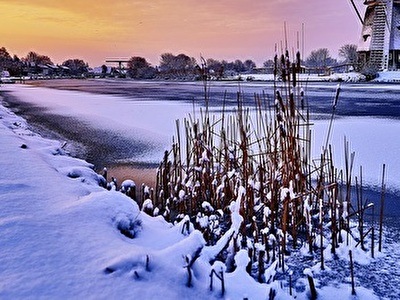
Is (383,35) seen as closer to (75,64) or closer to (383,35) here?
Answer: (383,35)

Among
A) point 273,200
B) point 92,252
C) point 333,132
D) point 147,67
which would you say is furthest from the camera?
point 147,67

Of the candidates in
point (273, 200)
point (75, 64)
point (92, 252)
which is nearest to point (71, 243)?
point (92, 252)

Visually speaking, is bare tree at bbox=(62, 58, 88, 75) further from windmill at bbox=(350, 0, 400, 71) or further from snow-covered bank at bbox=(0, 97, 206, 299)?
snow-covered bank at bbox=(0, 97, 206, 299)

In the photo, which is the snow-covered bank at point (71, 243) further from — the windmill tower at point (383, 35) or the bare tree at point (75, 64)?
the bare tree at point (75, 64)

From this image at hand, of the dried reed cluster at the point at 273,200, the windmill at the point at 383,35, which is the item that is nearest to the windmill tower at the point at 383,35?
the windmill at the point at 383,35

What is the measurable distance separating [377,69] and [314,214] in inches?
1204

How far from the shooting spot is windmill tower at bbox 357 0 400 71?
32.3 metres

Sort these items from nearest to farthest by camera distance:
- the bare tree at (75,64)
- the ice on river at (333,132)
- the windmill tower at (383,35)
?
the ice on river at (333,132), the windmill tower at (383,35), the bare tree at (75,64)

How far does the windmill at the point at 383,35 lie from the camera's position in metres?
32.3

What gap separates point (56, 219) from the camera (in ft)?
9.19

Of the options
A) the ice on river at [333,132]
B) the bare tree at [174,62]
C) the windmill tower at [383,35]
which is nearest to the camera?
the ice on river at [333,132]

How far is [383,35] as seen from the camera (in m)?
32.4

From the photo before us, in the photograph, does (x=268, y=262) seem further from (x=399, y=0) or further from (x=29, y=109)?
(x=399, y=0)

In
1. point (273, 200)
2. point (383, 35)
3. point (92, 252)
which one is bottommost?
point (273, 200)
